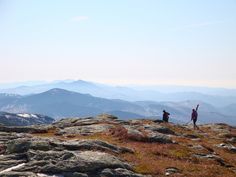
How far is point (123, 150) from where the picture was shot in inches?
1421

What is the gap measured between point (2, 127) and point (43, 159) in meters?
21.1

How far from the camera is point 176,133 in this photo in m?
58.8

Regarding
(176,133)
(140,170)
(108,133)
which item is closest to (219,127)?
(176,133)

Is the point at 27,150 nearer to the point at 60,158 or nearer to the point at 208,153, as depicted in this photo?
the point at 60,158

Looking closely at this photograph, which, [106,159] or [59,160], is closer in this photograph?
[59,160]

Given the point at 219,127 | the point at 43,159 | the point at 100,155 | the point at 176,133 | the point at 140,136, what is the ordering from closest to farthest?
the point at 43,159 < the point at 100,155 < the point at 140,136 < the point at 176,133 < the point at 219,127

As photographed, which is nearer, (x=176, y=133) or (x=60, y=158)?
(x=60, y=158)

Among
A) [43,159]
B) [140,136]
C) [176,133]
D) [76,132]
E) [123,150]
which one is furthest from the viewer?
[176,133]

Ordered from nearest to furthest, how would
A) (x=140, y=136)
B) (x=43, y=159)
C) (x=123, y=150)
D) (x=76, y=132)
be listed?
(x=43, y=159)
(x=123, y=150)
(x=140, y=136)
(x=76, y=132)

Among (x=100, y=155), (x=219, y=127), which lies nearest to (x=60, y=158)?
(x=100, y=155)

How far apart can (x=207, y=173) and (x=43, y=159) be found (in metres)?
13.8

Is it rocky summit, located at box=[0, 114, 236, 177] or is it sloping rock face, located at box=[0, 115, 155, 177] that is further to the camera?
rocky summit, located at box=[0, 114, 236, 177]

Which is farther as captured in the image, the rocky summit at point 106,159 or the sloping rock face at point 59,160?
the rocky summit at point 106,159

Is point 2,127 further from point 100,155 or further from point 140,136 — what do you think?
point 100,155
